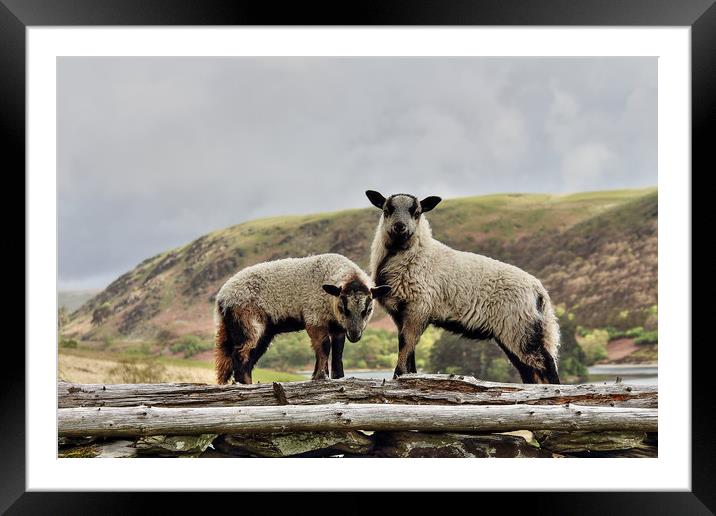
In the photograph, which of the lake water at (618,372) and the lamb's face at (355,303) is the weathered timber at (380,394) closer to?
the lamb's face at (355,303)

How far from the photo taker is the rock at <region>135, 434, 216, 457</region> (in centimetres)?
796

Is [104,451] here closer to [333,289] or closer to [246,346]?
[246,346]

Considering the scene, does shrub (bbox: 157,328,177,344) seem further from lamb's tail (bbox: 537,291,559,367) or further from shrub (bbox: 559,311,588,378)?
lamb's tail (bbox: 537,291,559,367)

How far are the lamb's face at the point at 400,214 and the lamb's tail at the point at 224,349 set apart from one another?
2504 millimetres

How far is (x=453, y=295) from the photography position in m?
8.29

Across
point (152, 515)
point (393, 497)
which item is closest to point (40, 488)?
point (152, 515)

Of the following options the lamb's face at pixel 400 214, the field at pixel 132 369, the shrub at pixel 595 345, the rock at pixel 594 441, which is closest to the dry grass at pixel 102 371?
the field at pixel 132 369

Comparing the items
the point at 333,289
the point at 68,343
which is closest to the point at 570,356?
the point at 333,289

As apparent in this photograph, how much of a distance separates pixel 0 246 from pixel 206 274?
31.6ft

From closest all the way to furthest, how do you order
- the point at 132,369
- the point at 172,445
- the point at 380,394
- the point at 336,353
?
the point at 380,394 < the point at 172,445 < the point at 336,353 < the point at 132,369
